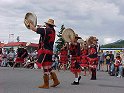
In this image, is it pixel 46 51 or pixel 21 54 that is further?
pixel 21 54

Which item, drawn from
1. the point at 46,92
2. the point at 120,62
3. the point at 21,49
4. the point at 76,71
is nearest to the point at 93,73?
the point at 76,71

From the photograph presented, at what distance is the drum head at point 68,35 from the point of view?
11461 mm

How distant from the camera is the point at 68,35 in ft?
37.9

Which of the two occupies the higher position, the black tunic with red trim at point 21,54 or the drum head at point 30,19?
the drum head at point 30,19

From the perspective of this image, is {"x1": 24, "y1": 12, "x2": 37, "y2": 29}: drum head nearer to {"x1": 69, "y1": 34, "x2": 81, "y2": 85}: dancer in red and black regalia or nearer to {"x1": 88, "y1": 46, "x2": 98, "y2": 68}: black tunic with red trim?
{"x1": 69, "y1": 34, "x2": 81, "y2": 85}: dancer in red and black regalia

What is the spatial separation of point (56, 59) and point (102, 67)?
4171mm

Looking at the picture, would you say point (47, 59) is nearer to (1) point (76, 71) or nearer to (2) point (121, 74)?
(1) point (76, 71)

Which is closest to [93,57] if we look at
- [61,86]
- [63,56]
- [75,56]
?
[75,56]

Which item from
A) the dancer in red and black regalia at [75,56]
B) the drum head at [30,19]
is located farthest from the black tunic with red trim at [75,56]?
the drum head at [30,19]

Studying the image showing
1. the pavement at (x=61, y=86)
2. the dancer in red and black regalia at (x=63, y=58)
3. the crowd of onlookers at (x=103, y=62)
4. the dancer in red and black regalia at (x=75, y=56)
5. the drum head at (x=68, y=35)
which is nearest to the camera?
the pavement at (x=61, y=86)

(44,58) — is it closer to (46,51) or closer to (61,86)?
(46,51)

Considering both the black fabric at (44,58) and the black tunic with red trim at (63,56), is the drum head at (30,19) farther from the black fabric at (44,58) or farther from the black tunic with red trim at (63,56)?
the black tunic with red trim at (63,56)

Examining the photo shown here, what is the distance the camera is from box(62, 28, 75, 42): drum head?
11.5 m

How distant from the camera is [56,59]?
80.0ft
